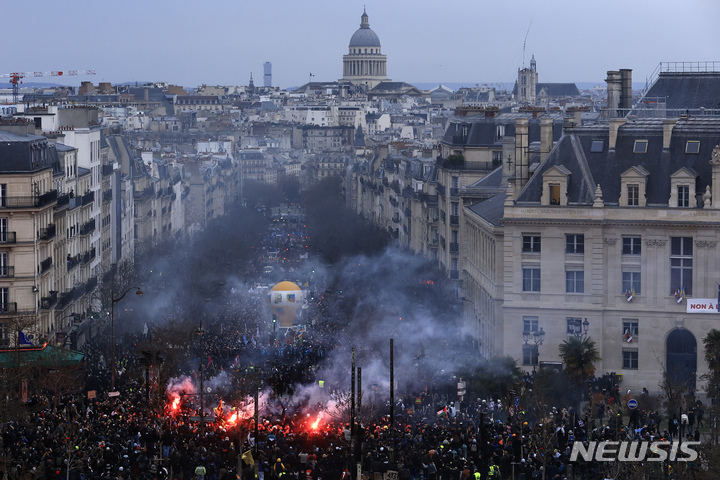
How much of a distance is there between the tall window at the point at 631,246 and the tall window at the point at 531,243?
11.4 ft

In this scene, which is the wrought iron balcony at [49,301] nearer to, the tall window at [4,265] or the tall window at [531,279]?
the tall window at [4,265]

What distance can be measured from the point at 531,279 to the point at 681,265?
6007 millimetres

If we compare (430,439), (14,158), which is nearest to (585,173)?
(430,439)

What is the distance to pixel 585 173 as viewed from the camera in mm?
67375

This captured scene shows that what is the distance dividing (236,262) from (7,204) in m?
59.7

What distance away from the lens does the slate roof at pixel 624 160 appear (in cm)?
6644

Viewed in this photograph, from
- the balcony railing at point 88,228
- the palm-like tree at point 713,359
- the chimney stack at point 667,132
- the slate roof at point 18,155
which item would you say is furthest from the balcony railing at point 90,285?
the palm-like tree at point 713,359

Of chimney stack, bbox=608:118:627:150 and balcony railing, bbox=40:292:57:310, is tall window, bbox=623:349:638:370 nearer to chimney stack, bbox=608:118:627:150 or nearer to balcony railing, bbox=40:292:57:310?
chimney stack, bbox=608:118:627:150

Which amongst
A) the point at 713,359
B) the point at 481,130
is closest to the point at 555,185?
the point at 713,359

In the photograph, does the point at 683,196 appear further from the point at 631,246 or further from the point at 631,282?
the point at 631,282

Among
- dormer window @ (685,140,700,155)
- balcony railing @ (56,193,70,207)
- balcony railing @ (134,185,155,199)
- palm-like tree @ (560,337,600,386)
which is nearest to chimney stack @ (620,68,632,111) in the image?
dormer window @ (685,140,700,155)

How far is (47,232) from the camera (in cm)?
7331

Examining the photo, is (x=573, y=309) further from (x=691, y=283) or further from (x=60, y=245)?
(x=60, y=245)

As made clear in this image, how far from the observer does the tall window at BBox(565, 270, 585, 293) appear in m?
67.2
